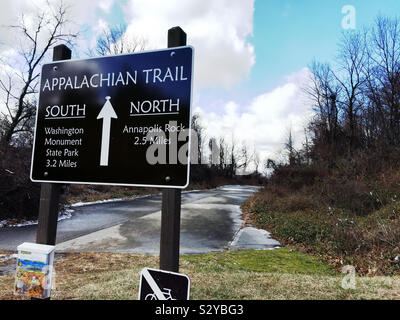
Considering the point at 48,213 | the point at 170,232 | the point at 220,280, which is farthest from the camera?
the point at 220,280

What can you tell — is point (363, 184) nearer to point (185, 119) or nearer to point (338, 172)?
point (338, 172)

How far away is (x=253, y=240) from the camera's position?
29.1 feet

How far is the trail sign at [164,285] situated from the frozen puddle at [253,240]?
5.92 m

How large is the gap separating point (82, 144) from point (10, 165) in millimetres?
10319

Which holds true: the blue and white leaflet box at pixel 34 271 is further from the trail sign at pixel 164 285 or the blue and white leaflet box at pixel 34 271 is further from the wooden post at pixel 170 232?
the wooden post at pixel 170 232

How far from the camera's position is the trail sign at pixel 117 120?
2203mm

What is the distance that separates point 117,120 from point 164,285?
4.55ft

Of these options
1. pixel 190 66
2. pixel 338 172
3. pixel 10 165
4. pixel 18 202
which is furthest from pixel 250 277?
pixel 338 172

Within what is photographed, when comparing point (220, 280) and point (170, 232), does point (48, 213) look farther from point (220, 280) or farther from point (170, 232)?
point (220, 280)

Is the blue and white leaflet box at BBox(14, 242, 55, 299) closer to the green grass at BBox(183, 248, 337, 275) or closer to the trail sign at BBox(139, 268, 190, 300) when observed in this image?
the trail sign at BBox(139, 268, 190, 300)

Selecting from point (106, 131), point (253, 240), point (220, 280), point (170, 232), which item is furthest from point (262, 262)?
point (106, 131)

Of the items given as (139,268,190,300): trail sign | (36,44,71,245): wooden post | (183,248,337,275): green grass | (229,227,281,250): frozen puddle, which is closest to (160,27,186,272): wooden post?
(139,268,190,300): trail sign

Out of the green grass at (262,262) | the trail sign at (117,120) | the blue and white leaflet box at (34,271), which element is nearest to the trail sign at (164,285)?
the trail sign at (117,120)

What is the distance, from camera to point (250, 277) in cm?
462
